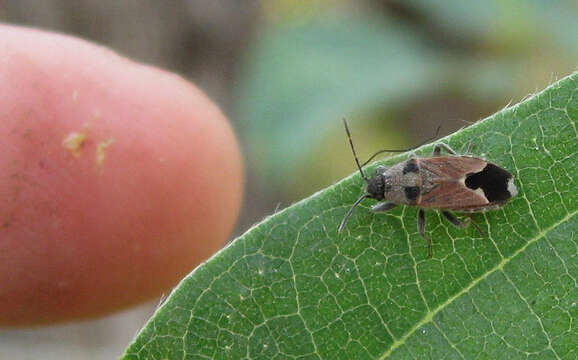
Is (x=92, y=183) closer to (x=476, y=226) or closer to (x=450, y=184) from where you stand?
(x=476, y=226)

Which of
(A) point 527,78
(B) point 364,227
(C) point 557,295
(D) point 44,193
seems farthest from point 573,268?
(A) point 527,78

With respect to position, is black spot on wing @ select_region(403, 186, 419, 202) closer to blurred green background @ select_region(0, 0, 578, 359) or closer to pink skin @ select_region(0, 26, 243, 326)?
pink skin @ select_region(0, 26, 243, 326)

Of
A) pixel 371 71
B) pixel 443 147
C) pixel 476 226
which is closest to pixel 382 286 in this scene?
pixel 476 226

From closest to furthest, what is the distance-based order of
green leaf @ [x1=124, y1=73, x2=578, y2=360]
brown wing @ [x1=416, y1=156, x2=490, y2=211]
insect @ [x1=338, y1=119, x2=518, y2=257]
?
1. green leaf @ [x1=124, y1=73, x2=578, y2=360]
2. insect @ [x1=338, y1=119, x2=518, y2=257]
3. brown wing @ [x1=416, y1=156, x2=490, y2=211]

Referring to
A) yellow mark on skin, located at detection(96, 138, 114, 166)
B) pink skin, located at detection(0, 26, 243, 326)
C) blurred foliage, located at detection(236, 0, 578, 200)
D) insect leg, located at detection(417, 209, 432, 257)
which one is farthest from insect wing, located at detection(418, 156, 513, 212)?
blurred foliage, located at detection(236, 0, 578, 200)

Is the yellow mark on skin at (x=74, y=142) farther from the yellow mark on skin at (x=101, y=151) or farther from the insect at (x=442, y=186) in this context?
the insect at (x=442, y=186)

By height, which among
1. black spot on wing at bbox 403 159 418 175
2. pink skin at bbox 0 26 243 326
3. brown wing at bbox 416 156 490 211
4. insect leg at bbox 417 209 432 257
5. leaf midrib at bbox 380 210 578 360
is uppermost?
pink skin at bbox 0 26 243 326

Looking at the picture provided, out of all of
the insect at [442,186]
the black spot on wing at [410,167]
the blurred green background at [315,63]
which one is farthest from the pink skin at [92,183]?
the blurred green background at [315,63]

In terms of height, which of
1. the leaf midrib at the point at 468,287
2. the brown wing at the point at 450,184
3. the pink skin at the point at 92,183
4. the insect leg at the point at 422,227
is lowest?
the leaf midrib at the point at 468,287
